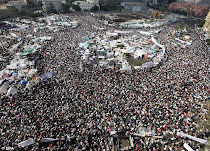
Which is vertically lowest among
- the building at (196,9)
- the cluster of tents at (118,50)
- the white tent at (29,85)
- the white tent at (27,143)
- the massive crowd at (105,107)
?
the white tent at (27,143)

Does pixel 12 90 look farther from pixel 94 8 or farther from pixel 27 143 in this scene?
pixel 94 8

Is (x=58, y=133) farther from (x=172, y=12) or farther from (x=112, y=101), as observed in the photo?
(x=172, y=12)

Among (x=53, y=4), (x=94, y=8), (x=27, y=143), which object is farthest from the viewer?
(x=94, y=8)

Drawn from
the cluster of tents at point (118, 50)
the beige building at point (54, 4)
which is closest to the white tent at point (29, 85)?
the cluster of tents at point (118, 50)

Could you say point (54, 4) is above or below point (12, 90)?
above

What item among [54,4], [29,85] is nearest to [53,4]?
[54,4]

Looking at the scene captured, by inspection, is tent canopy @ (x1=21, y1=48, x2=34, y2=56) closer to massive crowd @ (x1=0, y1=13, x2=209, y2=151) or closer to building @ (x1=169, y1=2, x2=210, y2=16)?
massive crowd @ (x1=0, y1=13, x2=209, y2=151)

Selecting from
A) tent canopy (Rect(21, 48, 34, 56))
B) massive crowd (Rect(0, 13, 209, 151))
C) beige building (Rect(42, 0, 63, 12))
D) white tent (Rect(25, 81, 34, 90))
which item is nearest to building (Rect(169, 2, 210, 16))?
massive crowd (Rect(0, 13, 209, 151))

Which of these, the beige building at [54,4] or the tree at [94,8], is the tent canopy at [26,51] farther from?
the tree at [94,8]
